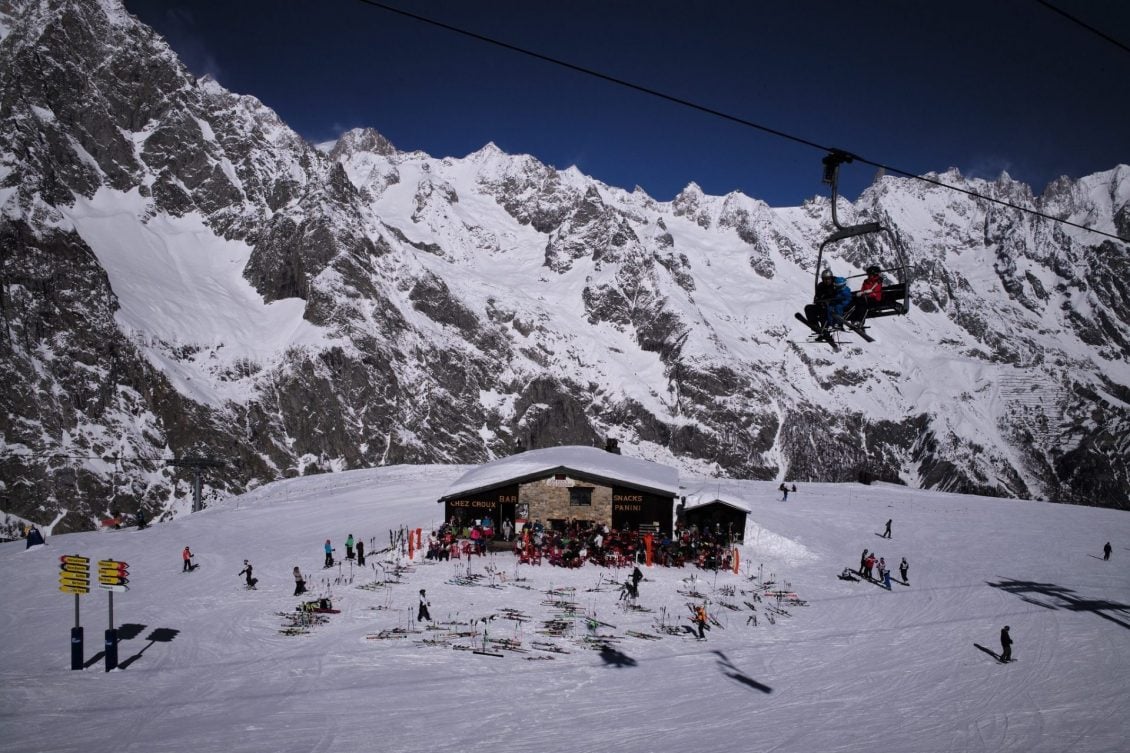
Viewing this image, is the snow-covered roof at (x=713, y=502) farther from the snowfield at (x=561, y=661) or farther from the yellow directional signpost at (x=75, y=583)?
the yellow directional signpost at (x=75, y=583)

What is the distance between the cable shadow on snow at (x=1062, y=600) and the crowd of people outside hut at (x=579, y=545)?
40.1 ft

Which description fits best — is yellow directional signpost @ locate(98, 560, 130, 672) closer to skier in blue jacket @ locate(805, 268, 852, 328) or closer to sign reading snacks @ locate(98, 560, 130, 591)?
sign reading snacks @ locate(98, 560, 130, 591)

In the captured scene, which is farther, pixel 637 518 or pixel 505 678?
pixel 637 518

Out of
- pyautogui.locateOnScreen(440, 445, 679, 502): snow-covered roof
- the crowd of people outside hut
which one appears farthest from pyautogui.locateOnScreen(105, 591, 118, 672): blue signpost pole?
pyautogui.locateOnScreen(440, 445, 679, 502): snow-covered roof

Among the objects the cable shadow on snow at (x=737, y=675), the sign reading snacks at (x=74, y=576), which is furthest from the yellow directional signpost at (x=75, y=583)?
the cable shadow on snow at (x=737, y=675)

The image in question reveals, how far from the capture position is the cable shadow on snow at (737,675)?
20956 millimetres

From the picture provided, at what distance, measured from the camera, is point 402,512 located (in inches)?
1929

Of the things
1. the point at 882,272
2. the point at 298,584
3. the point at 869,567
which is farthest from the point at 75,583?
the point at 869,567

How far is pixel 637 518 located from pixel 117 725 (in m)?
25.8

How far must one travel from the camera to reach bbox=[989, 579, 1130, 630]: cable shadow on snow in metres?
30.1

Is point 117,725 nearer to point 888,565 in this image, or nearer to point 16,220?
point 888,565

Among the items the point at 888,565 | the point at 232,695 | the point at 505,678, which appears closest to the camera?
the point at 232,695

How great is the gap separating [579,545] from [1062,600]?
20.3 metres

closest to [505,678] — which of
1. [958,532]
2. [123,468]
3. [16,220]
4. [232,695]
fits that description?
[232,695]
